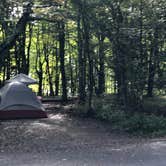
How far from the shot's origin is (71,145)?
10.0 metres

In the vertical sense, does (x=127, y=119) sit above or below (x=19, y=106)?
below

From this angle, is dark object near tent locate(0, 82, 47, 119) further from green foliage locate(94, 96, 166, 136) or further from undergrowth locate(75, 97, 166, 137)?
green foliage locate(94, 96, 166, 136)

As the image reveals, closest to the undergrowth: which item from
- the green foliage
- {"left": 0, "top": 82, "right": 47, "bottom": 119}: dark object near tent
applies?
the green foliage

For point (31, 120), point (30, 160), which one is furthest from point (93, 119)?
point (30, 160)

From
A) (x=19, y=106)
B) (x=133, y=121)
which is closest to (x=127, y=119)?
(x=133, y=121)

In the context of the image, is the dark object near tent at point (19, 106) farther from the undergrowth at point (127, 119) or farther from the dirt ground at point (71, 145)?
the undergrowth at point (127, 119)

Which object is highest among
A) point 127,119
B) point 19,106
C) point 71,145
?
point 19,106

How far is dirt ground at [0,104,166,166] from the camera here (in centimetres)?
730

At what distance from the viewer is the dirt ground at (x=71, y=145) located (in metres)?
7.30

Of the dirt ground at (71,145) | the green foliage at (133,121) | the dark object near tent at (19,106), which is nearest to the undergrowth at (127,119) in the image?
the green foliage at (133,121)

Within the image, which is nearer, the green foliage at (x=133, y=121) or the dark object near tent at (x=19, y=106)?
the green foliage at (x=133, y=121)

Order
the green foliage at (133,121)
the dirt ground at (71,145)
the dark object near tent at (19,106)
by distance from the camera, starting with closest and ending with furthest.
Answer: the dirt ground at (71,145), the green foliage at (133,121), the dark object near tent at (19,106)

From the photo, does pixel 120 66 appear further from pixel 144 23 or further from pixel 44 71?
pixel 44 71

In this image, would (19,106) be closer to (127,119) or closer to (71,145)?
(127,119)
